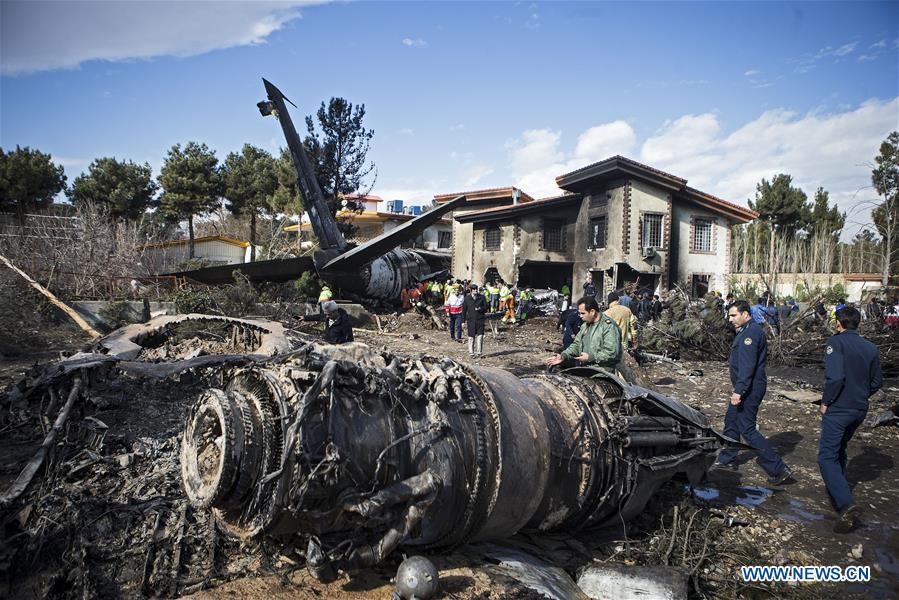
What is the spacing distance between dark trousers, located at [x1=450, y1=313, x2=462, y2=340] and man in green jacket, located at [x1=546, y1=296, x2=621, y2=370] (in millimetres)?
9584

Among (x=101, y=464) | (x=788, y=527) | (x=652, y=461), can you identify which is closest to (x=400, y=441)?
(x=652, y=461)

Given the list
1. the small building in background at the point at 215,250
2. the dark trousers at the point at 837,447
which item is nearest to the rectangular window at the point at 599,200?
the small building in background at the point at 215,250

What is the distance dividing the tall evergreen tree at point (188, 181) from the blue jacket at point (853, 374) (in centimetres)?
2904

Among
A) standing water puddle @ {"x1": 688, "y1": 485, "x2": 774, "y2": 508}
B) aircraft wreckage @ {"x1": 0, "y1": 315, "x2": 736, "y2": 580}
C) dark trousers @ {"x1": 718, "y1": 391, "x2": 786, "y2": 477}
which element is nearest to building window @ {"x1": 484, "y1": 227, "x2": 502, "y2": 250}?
dark trousers @ {"x1": 718, "y1": 391, "x2": 786, "y2": 477}

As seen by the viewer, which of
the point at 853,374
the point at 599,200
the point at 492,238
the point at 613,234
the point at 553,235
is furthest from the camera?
the point at 492,238

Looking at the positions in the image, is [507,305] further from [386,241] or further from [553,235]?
[553,235]

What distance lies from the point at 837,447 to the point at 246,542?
4819 mm

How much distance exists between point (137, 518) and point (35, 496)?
0.88 meters

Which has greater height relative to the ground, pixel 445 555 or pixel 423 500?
pixel 423 500

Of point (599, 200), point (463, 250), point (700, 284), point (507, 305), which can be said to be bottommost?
point (507, 305)

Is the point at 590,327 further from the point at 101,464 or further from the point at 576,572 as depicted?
the point at 101,464

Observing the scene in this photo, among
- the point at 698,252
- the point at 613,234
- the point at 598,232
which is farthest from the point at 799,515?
the point at 698,252

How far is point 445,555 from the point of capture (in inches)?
128

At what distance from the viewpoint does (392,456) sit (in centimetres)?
287
